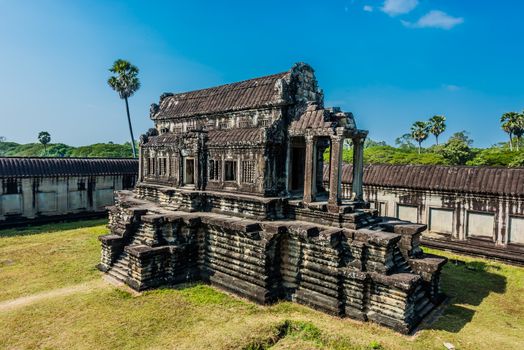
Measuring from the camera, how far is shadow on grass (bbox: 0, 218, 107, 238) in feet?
67.2

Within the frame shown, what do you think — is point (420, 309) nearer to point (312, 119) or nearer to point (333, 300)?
point (333, 300)

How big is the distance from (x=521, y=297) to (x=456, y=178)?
750 centimetres

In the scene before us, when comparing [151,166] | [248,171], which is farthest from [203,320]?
[151,166]

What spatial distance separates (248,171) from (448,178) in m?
12.0

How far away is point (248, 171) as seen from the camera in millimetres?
13430

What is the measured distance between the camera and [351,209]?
11.7 m

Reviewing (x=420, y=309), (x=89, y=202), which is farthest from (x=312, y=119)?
(x=89, y=202)

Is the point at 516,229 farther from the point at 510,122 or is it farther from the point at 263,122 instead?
the point at 510,122

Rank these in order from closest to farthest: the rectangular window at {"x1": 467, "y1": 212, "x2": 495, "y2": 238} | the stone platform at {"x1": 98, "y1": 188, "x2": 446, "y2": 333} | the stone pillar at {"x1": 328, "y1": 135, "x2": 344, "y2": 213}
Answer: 1. the stone platform at {"x1": 98, "y1": 188, "x2": 446, "y2": 333}
2. the stone pillar at {"x1": 328, "y1": 135, "x2": 344, "y2": 213}
3. the rectangular window at {"x1": 467, "y1": 212, "x2": 495, "y2": 238}

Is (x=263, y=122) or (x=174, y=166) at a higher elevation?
(x=263, y=122)

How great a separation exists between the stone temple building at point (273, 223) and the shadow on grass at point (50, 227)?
8107mm

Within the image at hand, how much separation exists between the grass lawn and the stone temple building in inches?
26.0

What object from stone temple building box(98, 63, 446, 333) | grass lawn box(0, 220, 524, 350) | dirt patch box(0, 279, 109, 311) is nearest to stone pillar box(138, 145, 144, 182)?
stone temple building box(98, 63, 446, 333)

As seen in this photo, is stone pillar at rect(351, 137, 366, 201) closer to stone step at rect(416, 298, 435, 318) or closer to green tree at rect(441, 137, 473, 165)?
stone step at rect(416, 298, 435, 318)
